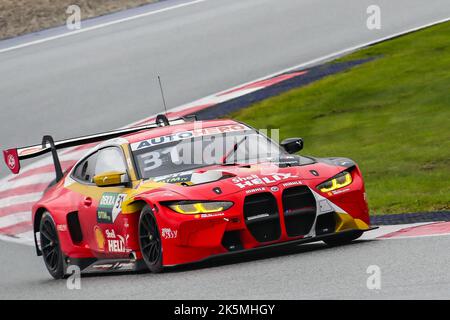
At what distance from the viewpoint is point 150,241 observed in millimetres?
8891

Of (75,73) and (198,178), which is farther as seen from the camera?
(75,73)

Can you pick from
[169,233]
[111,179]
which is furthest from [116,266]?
[169,233]

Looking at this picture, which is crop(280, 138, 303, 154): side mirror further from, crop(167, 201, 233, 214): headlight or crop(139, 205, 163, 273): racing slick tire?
crop(139, 205, 163, 273): racing slick tire

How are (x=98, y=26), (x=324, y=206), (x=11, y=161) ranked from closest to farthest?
(x=324, y=206) → (x=11, y=161) → (x=98, y=26)

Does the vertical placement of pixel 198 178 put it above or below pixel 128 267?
above

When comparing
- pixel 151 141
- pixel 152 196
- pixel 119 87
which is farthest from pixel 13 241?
pixel 119 87

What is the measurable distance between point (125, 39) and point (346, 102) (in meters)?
7.13

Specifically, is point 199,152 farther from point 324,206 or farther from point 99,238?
point 324,206

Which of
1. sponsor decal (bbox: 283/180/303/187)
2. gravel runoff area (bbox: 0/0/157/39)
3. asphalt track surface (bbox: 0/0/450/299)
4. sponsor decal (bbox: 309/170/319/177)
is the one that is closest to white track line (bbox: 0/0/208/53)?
asphalt track surface (bbox: 0/0/450/299)

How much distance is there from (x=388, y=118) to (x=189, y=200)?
8.02 metres

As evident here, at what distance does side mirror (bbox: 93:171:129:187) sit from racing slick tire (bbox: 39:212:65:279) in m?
1.18

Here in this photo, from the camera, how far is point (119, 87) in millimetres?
20312

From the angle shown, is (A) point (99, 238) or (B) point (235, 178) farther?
(A) point (99, 238)

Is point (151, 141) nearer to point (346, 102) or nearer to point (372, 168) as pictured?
point (372, 168)
